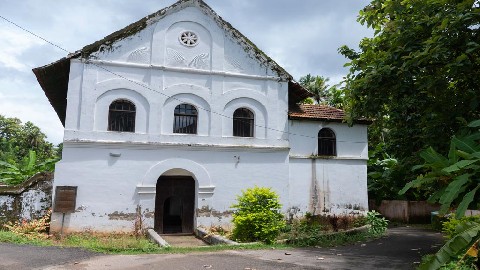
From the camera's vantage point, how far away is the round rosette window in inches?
585

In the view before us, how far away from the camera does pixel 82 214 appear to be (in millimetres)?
12906

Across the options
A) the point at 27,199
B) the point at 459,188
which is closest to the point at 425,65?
the point at 459,188

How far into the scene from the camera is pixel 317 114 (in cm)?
1639

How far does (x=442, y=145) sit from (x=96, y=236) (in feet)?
36.2

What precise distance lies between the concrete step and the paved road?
262 centimetres

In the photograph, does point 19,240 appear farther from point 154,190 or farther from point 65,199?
point 154,190

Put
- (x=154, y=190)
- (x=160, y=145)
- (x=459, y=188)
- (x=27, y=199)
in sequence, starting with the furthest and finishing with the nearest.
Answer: (x=160, y=145), (x=154, y=190), (x=27, y=199), (x=459, y=188)

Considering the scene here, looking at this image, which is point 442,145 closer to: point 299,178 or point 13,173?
point 299,178

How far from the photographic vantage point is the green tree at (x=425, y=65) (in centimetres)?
764

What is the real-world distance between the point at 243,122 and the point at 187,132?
2.37m

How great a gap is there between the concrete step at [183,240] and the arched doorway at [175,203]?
16.6 inches

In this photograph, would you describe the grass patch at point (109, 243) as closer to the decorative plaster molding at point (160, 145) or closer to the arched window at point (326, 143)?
the decorative plaster molding at point (160, 145)

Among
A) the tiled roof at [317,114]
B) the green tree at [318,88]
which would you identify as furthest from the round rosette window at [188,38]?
the green tree at [318,88]

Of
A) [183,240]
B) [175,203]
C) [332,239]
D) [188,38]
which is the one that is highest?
[188,38]
